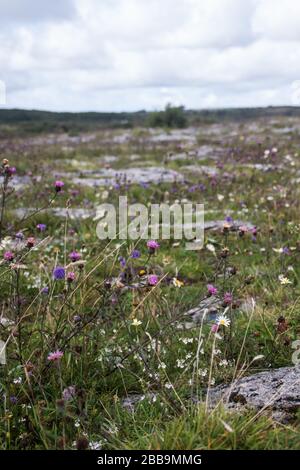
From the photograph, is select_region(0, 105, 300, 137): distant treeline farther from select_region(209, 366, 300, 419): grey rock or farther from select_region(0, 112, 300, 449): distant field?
select_region(209, 366, 300, 419): grey rock

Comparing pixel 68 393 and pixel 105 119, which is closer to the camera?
pixel 68 393

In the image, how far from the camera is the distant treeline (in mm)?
33625

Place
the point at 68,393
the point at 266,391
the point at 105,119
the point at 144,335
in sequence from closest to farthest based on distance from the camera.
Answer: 1. the point at 68,393
2. the point at 266,391
3. the point at 144,335
4. the point at 105,119

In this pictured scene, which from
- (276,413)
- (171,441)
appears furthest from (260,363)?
(171,441)

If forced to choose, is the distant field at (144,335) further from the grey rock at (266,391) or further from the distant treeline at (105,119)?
the distant treeline at (105,119)

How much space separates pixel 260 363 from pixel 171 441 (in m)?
1.34

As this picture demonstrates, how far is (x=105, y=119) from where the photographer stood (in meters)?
77.4

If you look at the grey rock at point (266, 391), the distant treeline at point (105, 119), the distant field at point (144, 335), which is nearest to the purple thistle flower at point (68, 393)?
the distant field at point (144, 335)

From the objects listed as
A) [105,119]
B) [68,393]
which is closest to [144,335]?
[68,393]

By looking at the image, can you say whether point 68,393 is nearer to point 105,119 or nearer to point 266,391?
point 266,391

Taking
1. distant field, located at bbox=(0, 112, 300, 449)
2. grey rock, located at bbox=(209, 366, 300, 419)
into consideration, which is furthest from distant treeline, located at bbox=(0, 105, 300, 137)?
grey rock, located at bbox=(209, 366, 300, 419)
